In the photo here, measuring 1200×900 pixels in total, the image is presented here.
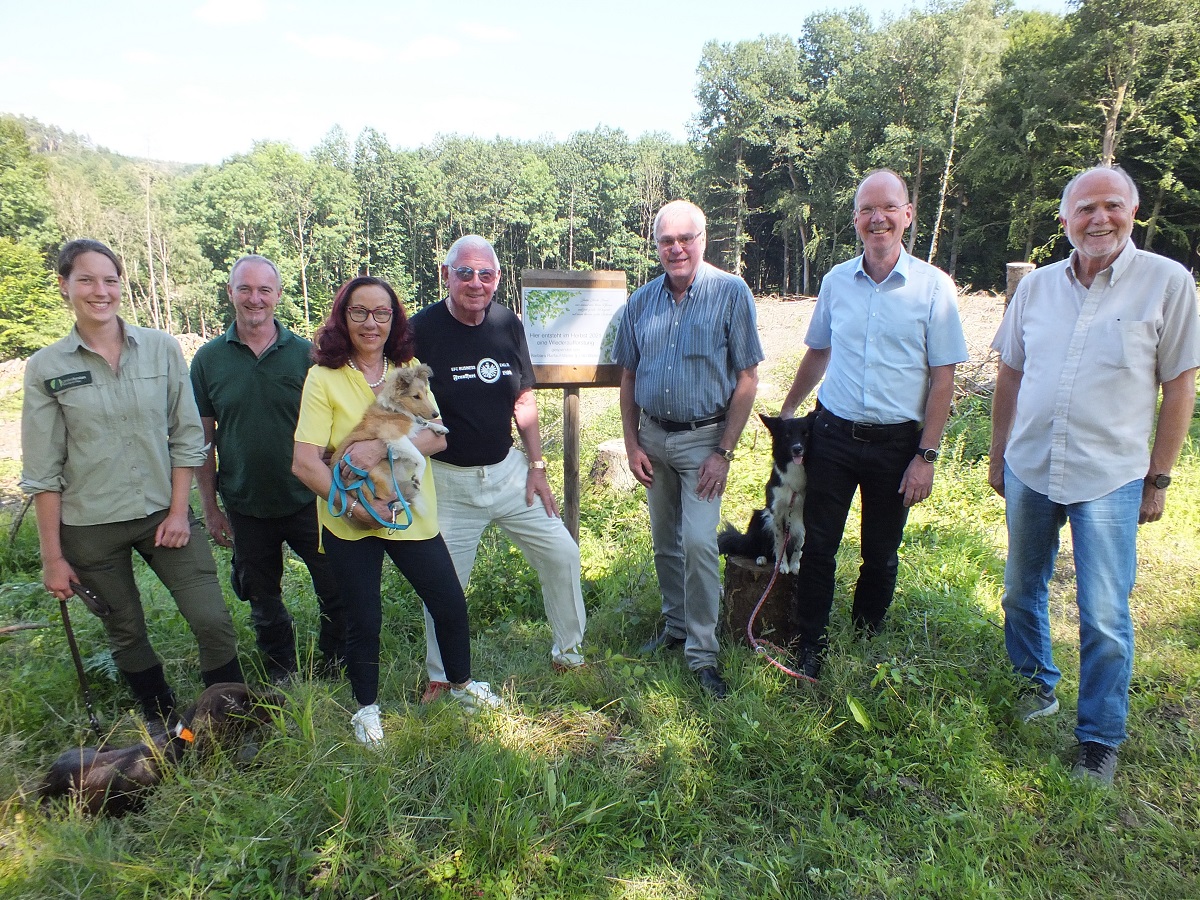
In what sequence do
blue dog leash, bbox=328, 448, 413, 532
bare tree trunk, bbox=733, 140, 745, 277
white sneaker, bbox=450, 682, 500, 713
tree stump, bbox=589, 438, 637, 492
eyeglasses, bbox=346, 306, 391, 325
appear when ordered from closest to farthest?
blue dog leash, bbox=328, 448, 413, 532
eyeglasses, bbox=346, 306, 391, 325
white sneaker, bbox=450, 682, 500, 713
tree stump, bbox=589, 438, 637, 492
bare tree trunk, bbox=733, 140, 745, 277

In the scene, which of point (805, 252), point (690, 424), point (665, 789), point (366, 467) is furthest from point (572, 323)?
point (805, 252)

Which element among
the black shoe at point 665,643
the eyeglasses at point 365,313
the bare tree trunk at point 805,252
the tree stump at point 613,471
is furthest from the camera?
the bare tree trunk at point 805,252

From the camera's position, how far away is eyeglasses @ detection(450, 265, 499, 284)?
303 cm

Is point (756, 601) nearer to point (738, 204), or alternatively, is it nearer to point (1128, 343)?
point (1128, 343)

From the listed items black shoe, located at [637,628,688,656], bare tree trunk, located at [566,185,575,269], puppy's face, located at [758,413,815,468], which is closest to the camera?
puppy's face, located at [758,413,815,468]

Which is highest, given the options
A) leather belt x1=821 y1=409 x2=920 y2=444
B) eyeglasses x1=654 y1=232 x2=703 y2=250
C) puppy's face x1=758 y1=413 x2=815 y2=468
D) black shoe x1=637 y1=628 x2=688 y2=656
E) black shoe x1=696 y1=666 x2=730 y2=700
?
eyeglasses x1=654 y1=232 x2=703 y2=250

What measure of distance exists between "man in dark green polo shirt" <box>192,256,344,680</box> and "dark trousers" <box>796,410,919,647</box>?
2.55m

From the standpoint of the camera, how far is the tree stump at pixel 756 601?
3.59m

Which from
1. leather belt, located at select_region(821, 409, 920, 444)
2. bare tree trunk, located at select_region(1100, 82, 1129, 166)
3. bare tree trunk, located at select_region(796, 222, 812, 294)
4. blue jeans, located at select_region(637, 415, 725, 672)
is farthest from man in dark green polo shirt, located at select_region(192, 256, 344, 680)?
bare tree trunk, located at select_region(796, 222, 812, 294)

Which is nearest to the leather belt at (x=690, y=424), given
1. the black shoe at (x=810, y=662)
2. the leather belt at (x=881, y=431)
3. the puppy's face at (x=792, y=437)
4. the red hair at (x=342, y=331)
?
the puppy's face at (x=792, y=437)

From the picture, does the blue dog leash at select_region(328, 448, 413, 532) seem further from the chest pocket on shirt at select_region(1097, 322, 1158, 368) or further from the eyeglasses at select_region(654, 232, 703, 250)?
the chest pocket on shirt at select_region(1097, 322, 1158, 368)

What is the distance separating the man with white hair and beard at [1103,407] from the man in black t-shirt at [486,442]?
225cm

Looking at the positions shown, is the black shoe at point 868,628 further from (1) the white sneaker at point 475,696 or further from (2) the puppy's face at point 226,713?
(2) the puppy's face at point 226,713

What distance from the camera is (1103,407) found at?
2506 mm
